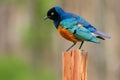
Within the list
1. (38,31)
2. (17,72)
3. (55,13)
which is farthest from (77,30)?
(38,31)

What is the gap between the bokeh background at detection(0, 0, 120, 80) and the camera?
11383mm

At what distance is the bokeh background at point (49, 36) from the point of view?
1138cm

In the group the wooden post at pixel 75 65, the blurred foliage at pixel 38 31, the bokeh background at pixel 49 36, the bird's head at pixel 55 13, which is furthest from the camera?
the blurred foliage at pixel 38 31

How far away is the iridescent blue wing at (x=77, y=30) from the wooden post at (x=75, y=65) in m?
0.41

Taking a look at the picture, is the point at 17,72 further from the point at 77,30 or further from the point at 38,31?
the point at 77,30

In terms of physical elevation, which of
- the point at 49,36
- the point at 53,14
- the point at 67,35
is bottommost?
the point at 49,36

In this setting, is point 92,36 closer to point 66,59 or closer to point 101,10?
point 66,59

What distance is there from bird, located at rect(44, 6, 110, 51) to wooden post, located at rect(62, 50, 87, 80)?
41 centimetres

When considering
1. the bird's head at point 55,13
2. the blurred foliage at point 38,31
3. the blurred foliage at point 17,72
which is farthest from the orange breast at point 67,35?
the blurred foliage at point 38,31

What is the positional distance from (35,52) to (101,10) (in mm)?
1260

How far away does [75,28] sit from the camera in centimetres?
530

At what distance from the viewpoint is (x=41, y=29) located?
12.0 metres

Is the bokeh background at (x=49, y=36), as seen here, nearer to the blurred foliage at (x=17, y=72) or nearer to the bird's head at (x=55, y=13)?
the blurred foliage at (x=17, y=72)

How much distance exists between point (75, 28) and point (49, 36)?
6873 mm
